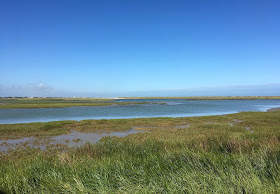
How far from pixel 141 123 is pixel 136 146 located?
16.6m

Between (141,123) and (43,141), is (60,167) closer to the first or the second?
(43,141)

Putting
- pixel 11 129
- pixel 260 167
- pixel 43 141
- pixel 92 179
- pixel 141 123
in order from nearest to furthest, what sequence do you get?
1. pixel 92 179
2. pixel 260 167
3. pixel 43 141
4. pixel 11 129
5. pixel 141 123

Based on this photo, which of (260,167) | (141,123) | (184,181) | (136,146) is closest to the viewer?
(184,181)

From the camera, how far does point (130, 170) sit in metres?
5.32

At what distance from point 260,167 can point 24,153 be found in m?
12.9

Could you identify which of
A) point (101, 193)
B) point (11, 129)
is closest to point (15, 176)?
point (101, 193)

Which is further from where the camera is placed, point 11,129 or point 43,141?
point 11,129

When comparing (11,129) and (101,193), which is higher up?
(101,193)

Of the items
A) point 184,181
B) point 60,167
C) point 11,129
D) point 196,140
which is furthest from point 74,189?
point 11,129

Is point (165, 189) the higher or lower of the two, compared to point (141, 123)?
higher

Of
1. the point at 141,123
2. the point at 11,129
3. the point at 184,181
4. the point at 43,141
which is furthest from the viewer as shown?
the point at 141,123

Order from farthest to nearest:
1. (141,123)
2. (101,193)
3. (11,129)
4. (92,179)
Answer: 1. (141,123)
2. (11,129)
3. (92,179)
4. (101,193)

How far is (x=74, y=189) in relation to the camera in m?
4.12

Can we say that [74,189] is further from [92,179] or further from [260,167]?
[260,167]
